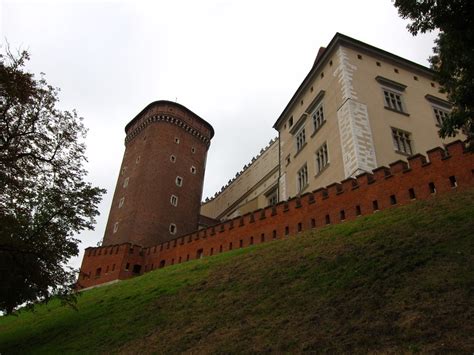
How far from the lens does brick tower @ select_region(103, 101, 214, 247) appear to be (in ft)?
113

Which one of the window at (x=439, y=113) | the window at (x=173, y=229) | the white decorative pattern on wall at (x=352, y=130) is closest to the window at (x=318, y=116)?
the white decorative pattern on wall at (x=352, y=130)

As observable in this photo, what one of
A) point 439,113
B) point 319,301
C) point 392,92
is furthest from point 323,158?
point 319,301

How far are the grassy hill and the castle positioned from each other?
6.25 feet

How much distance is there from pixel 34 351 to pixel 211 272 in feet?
19.8

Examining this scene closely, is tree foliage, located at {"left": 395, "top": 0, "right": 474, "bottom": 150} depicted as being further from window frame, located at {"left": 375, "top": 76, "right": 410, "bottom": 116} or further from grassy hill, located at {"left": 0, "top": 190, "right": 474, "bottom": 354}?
window frame, located at {"left": 375, "top": 76, "right": 410, "bottom": 116}

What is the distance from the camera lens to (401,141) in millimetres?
23281

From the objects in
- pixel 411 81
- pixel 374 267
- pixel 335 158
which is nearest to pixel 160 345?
pixel 374 267

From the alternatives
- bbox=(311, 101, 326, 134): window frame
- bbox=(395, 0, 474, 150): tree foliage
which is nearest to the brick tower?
bbox=(311, 101, 326, 134): window frame

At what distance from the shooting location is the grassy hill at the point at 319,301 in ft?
24.5

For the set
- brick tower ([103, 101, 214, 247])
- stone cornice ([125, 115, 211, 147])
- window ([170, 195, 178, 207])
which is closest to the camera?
brick tower ([103, 101, 214, 247])

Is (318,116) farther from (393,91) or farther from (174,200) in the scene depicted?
(174,200)

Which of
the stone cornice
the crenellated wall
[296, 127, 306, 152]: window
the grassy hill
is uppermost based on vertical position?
the stone cornice

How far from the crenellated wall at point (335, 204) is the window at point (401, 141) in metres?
5.73

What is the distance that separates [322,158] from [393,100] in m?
A: 5.18
